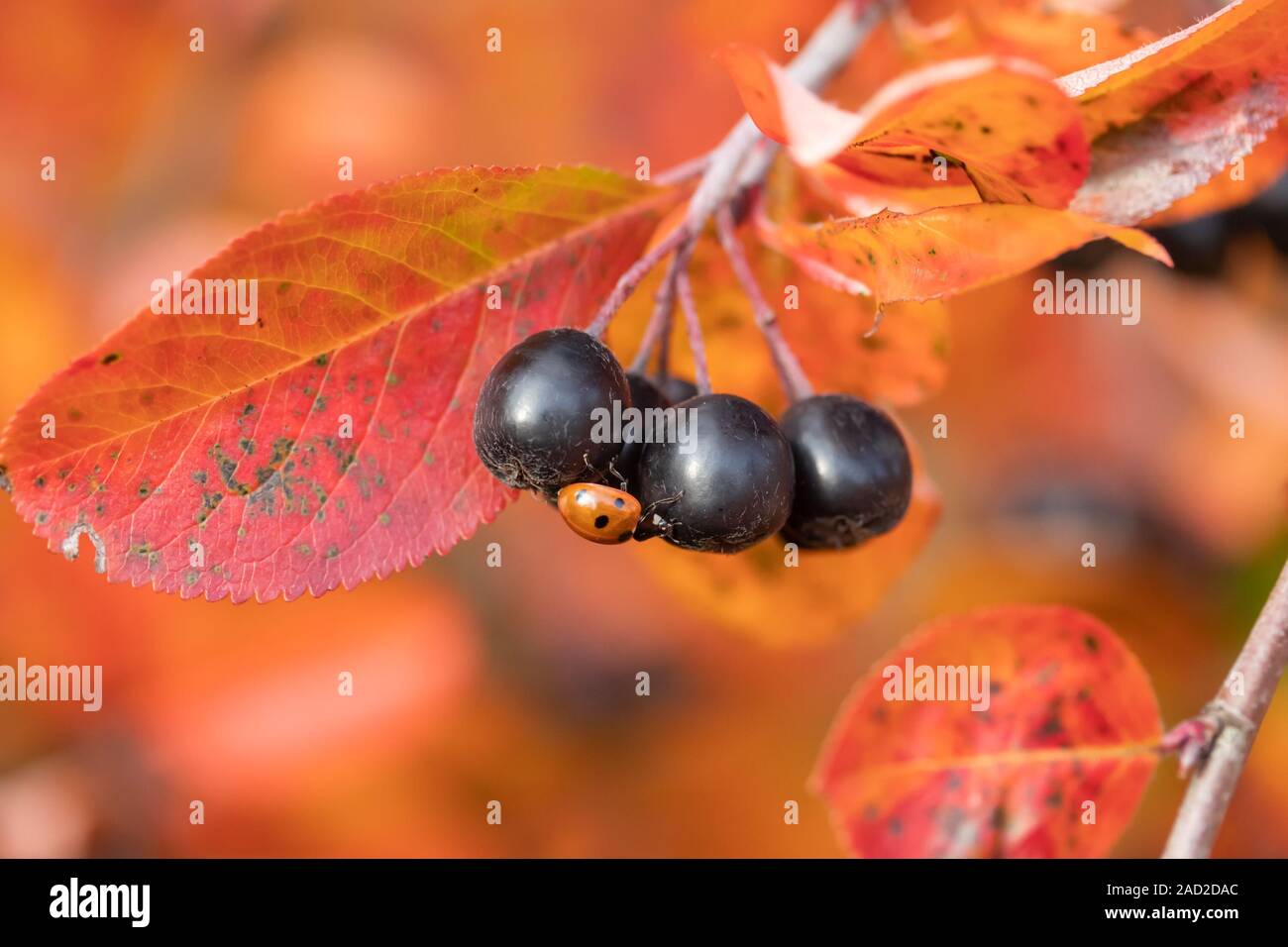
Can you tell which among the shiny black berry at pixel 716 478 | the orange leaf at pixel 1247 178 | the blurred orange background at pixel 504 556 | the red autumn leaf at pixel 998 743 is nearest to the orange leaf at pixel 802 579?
the red autumn leaf at pixel 998 743

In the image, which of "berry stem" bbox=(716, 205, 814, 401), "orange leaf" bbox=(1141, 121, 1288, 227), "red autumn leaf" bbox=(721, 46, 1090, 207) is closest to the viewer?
"red autumn leaf" bbox=(721, 46, 1090, 207)

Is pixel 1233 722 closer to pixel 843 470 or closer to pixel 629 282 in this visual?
pixel 843 470

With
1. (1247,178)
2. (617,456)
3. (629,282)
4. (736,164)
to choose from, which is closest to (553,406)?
(617,456)

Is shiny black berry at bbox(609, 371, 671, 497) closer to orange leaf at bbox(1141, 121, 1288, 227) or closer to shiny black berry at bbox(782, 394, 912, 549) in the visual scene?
shiny black berry at bbox(782, 394, 912, 549)

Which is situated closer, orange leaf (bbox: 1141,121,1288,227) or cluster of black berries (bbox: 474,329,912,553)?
cluster of black berries (bbox: 474,329,912,553)

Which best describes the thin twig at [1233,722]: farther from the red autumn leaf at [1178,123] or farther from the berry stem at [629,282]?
the berry stem at [629,282]

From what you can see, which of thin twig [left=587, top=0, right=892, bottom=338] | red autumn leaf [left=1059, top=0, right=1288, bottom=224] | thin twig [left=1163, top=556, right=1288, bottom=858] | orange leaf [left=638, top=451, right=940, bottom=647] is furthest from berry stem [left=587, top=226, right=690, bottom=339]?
thin twig [left=1163, top=556, right=1288, bottom=858]
